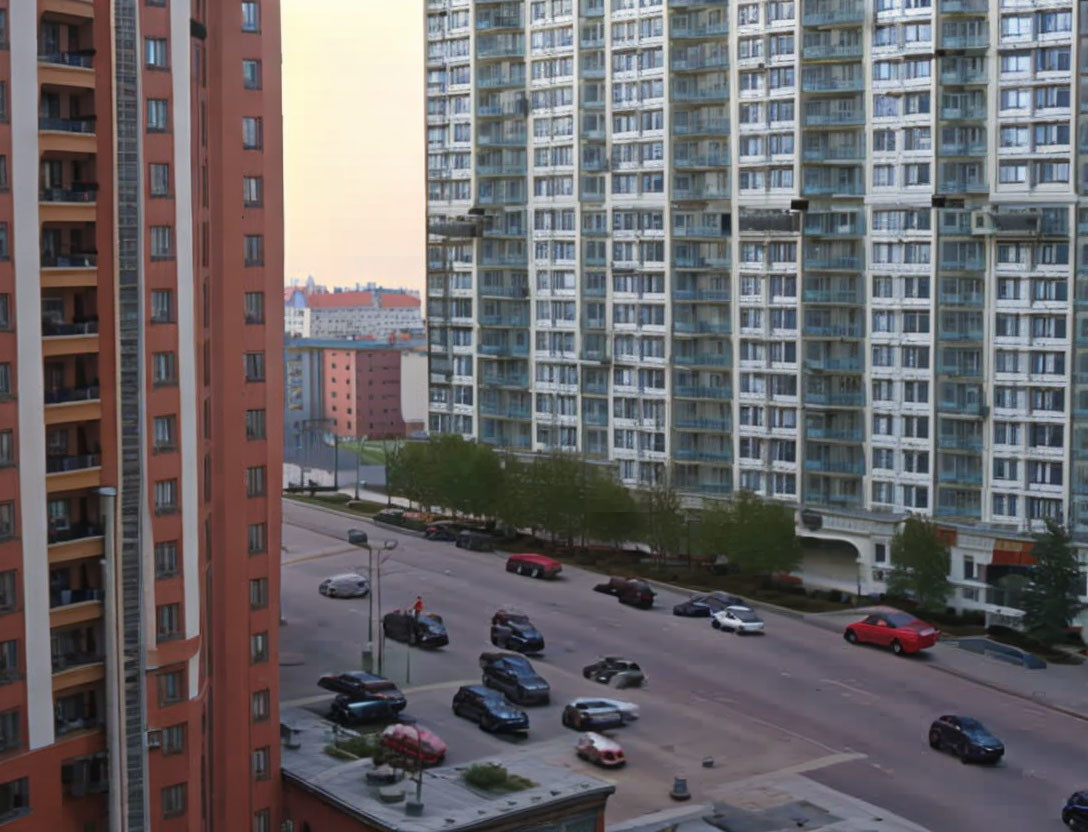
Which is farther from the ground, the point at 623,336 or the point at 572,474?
the point at 623,336

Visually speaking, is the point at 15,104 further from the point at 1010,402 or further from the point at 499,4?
the point at 499,4

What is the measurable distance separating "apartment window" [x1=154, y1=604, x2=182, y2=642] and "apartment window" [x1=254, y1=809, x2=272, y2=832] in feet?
29.9

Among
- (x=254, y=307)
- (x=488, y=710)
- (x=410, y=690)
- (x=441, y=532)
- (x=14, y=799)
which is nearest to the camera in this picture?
(x=14, y=799)

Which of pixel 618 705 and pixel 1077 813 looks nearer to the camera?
pixel 1077 813

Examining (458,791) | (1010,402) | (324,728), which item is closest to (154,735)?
(458,791)

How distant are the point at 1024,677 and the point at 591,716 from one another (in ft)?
72.4

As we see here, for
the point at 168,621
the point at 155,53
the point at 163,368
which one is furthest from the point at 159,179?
the point at 168,621

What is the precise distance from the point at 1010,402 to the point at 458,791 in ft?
161

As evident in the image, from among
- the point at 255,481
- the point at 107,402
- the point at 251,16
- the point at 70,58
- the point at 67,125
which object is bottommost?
the point at 255,481

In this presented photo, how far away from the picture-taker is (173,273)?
51.4 m

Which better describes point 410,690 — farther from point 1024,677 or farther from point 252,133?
point 252,133

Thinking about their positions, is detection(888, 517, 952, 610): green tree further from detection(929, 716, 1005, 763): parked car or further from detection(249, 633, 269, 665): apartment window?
detection(249, 633, 269, 665): apartment window

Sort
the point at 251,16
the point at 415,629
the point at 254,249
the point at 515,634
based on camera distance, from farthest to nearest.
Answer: the point at 415,629
the point at 515,634
the point at 254,249
the point at 251,16

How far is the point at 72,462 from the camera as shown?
160 ft
